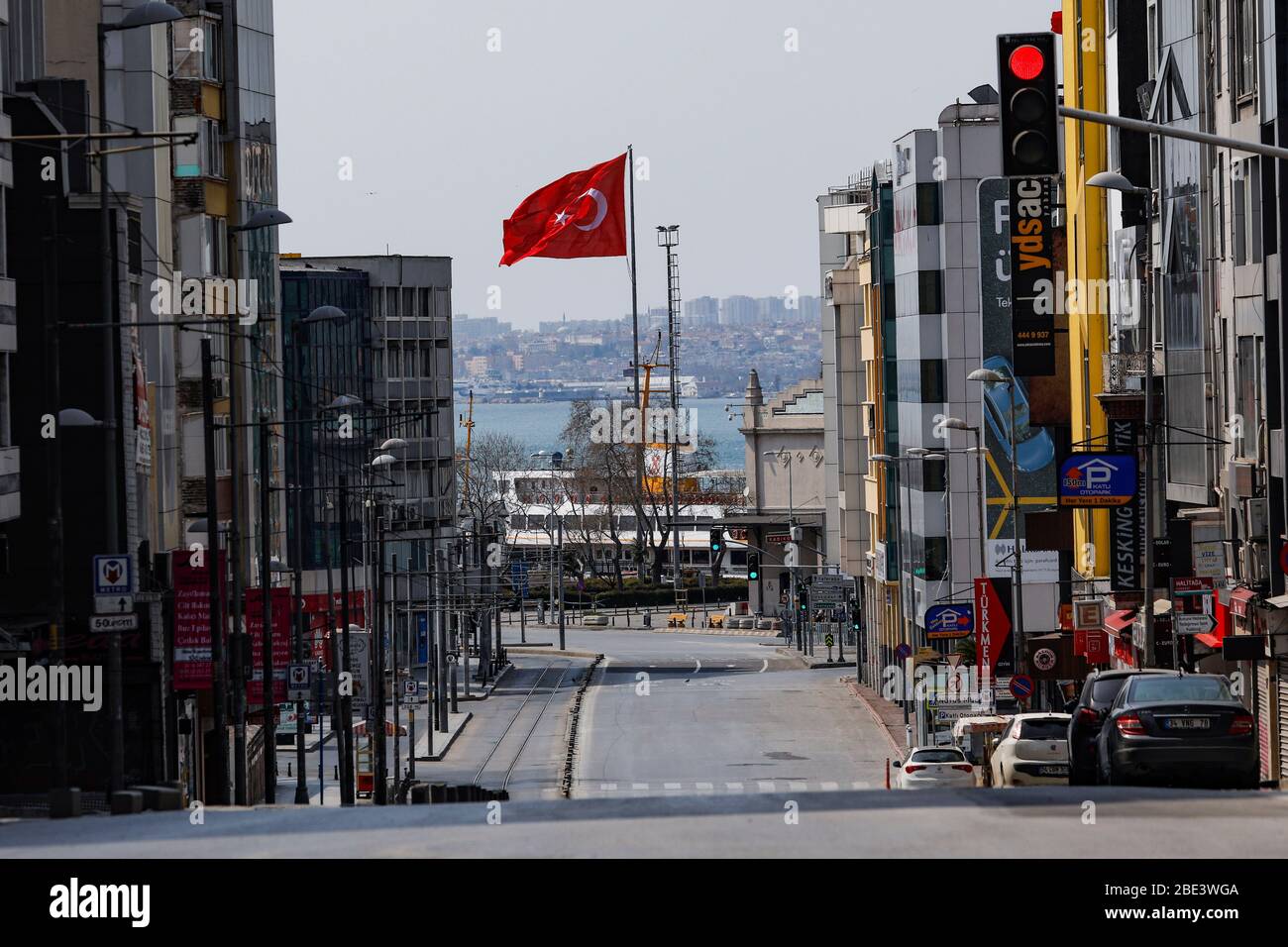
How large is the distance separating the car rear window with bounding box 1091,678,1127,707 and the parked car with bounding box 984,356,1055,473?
43.6 meters

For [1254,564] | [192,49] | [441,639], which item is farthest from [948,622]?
[441,639]

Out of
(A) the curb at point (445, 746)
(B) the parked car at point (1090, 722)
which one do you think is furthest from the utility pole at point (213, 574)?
(A) the curb at point (445, 746)

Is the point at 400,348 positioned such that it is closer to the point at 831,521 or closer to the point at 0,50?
the point at 831,521

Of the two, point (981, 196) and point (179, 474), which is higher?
point (981, 196)

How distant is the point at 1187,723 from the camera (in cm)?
2103

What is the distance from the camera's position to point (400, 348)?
329 ft

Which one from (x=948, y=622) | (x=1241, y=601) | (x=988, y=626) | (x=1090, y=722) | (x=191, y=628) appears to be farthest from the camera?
(x=988, y=626)

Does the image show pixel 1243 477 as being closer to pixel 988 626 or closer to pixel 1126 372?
pixel 1126 372

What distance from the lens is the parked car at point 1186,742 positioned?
20844 mm

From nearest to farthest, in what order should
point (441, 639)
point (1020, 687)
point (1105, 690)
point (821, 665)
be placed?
point (1105, 690), point (1020, 687), point (441, 639), point (821, 665)

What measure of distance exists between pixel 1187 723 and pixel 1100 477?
20.9m

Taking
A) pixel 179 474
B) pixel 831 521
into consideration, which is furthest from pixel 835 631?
pixel 179 474
